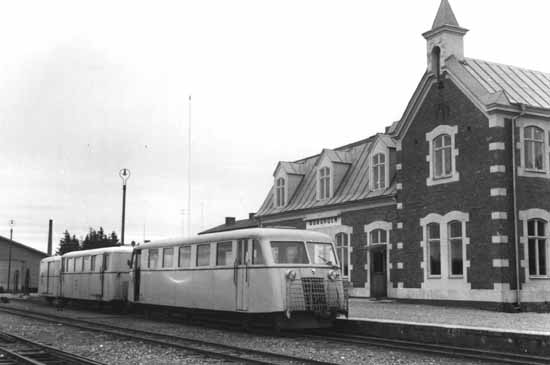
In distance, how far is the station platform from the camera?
13.3 meters

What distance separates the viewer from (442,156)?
26.1 metres

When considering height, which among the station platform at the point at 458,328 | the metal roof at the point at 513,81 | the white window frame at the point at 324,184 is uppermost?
the metal roof at the point at 513,81

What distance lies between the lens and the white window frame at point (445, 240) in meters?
24.6

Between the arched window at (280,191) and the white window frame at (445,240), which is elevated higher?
the arched window at (280,191)

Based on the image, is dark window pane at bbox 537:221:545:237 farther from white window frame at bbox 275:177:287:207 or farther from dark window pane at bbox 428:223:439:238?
white window frame at bbox 275:177:287:207

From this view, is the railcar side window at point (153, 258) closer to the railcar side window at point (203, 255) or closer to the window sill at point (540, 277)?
the railcar side window at point (203, 255)

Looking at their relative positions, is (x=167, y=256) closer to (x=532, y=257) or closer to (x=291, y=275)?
(x=291, y=275)

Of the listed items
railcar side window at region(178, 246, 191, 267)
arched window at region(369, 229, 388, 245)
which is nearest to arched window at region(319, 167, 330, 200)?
arched window at region(369, 229, 388, 245)

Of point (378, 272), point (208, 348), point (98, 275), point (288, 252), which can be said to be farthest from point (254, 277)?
point (98, 275)

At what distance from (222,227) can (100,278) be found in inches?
951

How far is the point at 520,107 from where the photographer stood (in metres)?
24.0

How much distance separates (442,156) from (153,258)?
11.0 metres

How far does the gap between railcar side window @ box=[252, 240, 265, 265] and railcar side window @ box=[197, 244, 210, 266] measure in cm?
238

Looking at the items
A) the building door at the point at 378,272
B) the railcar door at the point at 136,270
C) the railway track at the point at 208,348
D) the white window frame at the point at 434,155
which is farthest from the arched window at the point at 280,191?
the railway track at the point at 208,348
